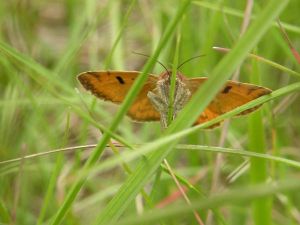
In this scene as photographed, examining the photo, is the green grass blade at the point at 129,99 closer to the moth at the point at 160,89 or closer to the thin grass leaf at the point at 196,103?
the thin grass leaf at the point at 196,103

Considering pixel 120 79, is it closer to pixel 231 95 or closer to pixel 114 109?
pixel 231 95

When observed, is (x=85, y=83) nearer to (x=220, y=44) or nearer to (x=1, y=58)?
(x=1, y=58)

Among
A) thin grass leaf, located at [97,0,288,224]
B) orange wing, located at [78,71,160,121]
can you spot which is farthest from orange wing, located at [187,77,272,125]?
thin grass leaf, located at [97,0,288,224]

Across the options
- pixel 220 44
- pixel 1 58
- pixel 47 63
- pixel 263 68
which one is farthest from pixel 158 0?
pixel 1 58

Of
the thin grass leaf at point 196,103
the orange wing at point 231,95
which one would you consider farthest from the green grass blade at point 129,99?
the orange wing at point 231,95

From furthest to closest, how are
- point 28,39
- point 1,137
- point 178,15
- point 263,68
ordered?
1. point 28,39
2. point 263,68
3. point 1,137
4. point 178,15

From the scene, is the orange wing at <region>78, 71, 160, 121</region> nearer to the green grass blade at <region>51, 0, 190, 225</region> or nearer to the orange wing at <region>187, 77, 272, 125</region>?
the orange wing at <region>187, 77, 272, 125</region>

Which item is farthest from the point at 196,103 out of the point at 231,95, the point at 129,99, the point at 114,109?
the point at 114,109
